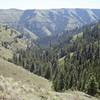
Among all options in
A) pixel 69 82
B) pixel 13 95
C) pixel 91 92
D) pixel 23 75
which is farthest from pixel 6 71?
pixel 13 95

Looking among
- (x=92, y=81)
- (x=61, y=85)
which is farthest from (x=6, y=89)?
(x=61, y=85)

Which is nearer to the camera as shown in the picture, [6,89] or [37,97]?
[6,89]

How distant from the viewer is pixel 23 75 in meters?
181

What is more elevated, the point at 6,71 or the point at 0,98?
the point at 0,98

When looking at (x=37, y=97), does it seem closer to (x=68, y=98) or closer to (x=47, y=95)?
(x=47, y=95)

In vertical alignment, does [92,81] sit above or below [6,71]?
above

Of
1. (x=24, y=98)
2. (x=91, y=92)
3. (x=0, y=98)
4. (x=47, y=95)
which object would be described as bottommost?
(x=91, y=92)

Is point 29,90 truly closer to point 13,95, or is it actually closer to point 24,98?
point 24,98

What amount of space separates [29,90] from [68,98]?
745 cm

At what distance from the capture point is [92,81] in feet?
298

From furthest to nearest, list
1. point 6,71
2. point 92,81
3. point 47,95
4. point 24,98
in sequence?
point 6,71 < point 92,81 < point 47,95 < point 24,98

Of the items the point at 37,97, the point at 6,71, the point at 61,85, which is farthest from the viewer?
the point at 6,71

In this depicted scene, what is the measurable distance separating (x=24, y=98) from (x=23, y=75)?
6253 inches

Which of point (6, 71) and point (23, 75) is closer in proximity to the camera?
point (6, 71)
